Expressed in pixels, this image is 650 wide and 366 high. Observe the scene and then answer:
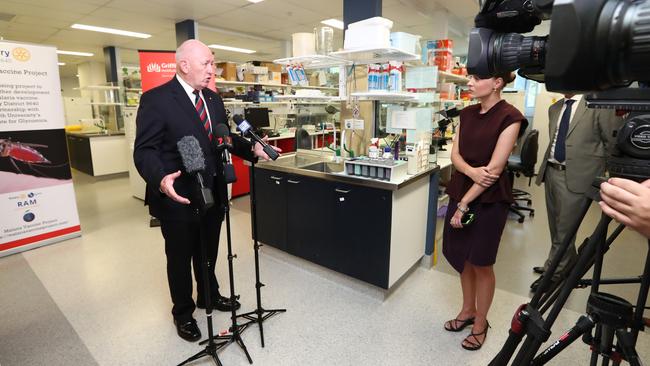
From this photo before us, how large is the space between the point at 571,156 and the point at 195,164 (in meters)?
2.29

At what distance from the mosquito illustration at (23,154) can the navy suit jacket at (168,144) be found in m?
2.24

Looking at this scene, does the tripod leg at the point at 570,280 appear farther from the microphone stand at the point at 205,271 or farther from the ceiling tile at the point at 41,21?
the ceiling tile at the point at 41,21

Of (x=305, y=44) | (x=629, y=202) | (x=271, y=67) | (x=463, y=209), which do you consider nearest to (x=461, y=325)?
(x=463, y=209)

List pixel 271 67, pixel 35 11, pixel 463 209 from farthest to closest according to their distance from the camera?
pixel 271 67
pixel 35 11
pixel 463 209

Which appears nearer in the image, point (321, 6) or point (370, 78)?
point (370, 78)

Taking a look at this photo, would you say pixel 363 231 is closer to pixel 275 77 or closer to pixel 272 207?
pixel 272 207

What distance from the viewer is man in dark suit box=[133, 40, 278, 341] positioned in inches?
66.8

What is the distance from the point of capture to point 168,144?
1.76m

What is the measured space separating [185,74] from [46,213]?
8.81 feet

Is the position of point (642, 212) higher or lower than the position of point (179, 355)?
higher

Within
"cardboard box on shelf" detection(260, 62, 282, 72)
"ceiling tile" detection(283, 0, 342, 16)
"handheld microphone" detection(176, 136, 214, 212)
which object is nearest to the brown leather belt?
"handheld microphone" detection(176, 136, 214, 212)

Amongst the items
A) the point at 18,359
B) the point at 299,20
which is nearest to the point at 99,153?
the point at 299,20

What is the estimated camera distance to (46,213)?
333 centimetres

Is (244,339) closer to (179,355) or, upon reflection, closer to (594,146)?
(179,355)
